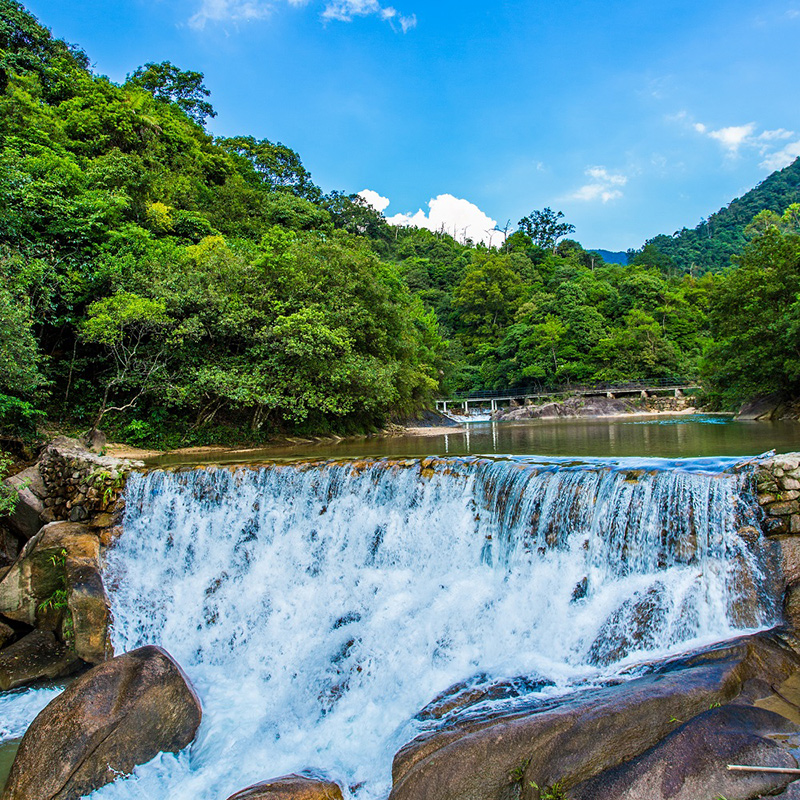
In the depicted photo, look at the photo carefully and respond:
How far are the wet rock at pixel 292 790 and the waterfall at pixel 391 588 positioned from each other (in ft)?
0.88

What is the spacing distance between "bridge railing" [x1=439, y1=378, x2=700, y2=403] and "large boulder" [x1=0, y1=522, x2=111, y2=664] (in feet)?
129

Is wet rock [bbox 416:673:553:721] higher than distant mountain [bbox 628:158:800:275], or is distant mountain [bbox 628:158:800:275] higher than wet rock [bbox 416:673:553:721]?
distant mountain [bbox 628:158:800:275]

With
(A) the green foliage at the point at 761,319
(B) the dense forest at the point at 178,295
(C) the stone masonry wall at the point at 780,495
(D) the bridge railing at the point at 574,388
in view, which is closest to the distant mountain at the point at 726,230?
(D) the bridge railing at the point at 574,388

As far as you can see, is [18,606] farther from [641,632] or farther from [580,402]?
[580,402]

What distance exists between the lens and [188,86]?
40.4 meters

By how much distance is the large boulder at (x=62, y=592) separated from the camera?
7090mm

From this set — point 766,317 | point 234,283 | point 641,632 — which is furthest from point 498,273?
point 641,632

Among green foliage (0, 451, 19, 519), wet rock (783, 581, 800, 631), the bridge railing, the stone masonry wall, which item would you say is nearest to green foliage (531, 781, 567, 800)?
wet rock (783, 581, 800, 631)

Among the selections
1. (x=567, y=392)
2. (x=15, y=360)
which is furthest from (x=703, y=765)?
(x=567, y=392)

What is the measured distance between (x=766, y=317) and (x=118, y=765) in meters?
24.5

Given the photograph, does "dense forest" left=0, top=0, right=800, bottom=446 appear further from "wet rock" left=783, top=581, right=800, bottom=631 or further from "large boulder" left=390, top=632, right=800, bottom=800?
"wet rock" left=783, top=581, right=800, bottom=631

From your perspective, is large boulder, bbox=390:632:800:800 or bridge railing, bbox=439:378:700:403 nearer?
large boulder, bbox=390:632:800:800

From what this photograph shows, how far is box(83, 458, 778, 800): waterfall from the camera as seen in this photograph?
16.6 ft

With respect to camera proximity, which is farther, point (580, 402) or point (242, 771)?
point (580, 402)
